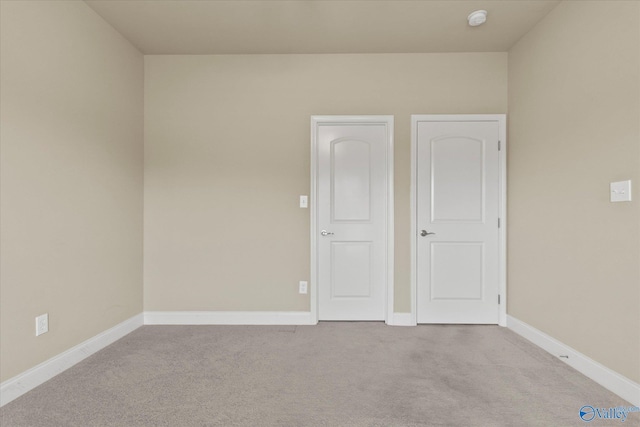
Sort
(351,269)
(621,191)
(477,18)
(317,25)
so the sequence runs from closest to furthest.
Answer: (621,191) < (477,18) < (317,25) < (351,269)

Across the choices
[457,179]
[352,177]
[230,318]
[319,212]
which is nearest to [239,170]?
[319,212]

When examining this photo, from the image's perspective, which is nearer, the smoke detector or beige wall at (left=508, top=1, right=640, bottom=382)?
beige wall at (left=508, top=1, right=640, bottom=382)

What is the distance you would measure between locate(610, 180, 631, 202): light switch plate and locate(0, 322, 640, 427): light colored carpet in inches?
47.7

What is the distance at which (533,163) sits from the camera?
2.77 metres

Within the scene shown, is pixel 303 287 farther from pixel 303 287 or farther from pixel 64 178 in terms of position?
pixel 64 178

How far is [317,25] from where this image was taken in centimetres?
270

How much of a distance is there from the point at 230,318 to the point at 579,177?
320cm

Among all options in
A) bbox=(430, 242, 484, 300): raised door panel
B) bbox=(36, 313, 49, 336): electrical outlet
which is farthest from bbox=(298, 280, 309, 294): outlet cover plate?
bbox=(36, 313, 49, 336): electrical outlet

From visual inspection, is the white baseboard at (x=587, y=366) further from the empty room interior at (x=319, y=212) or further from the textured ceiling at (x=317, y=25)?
the textured ceiling at (x=317, y=25)

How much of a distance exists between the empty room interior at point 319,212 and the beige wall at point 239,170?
2 cm

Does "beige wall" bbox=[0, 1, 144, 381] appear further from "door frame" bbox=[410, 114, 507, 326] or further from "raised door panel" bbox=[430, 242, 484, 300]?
"raised door panel" bbox=[430, 242, 484, 300]

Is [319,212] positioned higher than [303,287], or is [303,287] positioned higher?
[319,212]

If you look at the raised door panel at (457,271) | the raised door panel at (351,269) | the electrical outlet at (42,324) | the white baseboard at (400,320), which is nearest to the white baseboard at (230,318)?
the raised door panel at (351,269)

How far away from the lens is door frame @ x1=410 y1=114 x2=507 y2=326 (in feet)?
10.3
